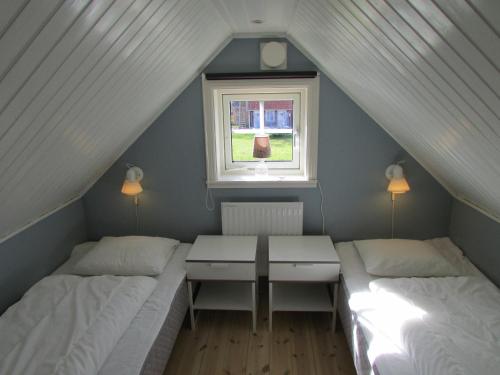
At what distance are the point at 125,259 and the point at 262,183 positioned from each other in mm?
1183

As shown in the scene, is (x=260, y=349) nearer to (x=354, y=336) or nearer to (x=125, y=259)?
(x=354, y=336)

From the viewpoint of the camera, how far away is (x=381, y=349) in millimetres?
1679

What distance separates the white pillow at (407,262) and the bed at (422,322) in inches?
2.6

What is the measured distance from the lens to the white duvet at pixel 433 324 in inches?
59.8

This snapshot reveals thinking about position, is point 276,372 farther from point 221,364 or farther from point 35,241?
point 35,241

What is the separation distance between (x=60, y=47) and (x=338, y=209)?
2339 mm

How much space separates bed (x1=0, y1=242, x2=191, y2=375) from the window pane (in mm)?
1022

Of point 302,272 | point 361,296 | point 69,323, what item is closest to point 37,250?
point 69,323

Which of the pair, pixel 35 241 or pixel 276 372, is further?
pixel 35 241

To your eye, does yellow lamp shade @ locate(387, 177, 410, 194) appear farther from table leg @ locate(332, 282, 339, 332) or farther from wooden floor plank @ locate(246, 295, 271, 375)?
wooden floor plank @ locate(246, 295, 271, 375)

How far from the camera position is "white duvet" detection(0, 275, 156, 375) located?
1534 mm

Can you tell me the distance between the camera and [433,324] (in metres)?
1.75

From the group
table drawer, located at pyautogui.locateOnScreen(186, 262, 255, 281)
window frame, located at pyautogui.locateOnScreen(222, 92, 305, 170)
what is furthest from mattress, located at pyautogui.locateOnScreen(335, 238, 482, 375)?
window frame, located at pyautogui.locateOnScreen(222, 92, 305, 170)

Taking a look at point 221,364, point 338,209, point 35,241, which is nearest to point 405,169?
point 338,209
